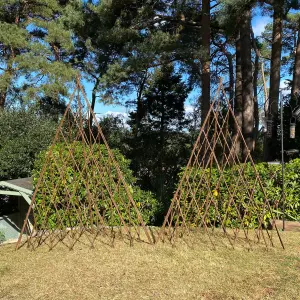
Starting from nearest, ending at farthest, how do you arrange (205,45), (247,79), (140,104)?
(205,45) → (247,79) → (140,104)

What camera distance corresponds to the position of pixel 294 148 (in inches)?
370

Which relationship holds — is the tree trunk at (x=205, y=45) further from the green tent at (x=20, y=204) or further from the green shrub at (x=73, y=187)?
the green tent at (x=20, y=204)

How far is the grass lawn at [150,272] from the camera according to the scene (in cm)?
327

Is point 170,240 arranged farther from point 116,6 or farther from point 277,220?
point 116,6

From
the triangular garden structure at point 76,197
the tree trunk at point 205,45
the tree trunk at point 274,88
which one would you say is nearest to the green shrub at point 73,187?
the triangular garden structure at point 76,197

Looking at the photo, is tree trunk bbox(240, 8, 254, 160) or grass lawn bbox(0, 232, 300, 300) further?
tree trunk bbox(240, 8, 254, 160)

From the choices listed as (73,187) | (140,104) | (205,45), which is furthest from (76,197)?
(140,104)

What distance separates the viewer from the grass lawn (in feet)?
10.7

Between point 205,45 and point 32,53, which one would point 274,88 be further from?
point 32,53

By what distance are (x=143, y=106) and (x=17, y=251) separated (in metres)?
11.4

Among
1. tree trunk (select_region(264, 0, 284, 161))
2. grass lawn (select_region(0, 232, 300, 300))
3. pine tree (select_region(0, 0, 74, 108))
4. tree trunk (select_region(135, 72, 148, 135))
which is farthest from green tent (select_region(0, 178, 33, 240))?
tree trunk (select_region(135, 72, 148, 135))

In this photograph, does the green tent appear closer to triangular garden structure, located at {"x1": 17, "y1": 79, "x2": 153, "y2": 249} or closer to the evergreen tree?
triangular garden structure, located at {"x1": 17, "y1": 79, "x2": 153, "y2": 249}

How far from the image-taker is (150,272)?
385 centimetres

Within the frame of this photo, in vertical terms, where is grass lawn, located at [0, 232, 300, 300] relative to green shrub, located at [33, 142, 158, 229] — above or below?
below
